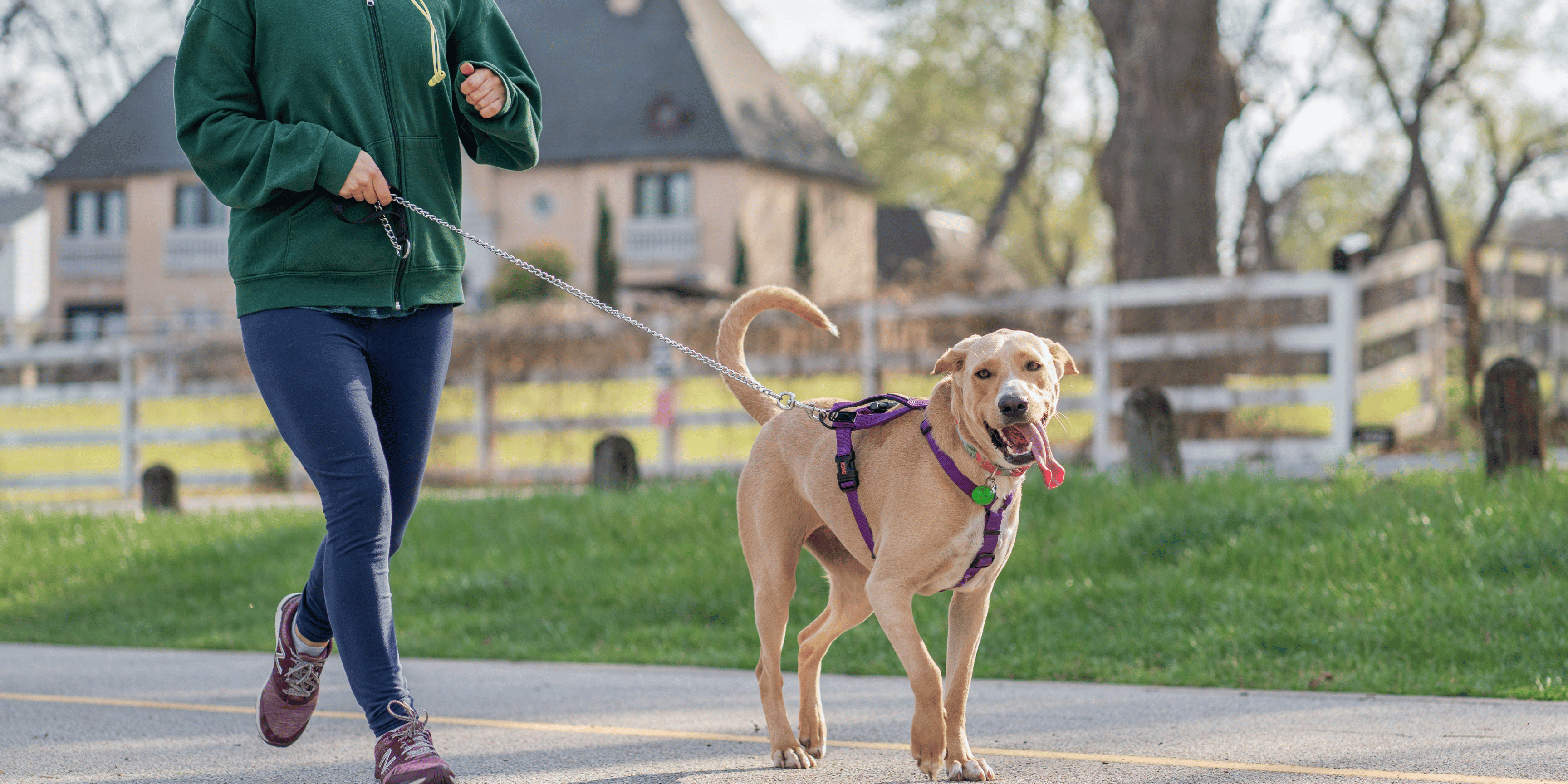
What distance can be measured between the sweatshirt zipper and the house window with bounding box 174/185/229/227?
42251 millimetres

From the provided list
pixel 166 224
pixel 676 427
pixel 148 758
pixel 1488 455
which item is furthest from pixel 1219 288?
pixel 166 224

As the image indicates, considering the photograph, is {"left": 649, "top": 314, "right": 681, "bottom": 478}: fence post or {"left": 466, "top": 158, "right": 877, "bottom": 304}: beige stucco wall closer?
{"left": 649, "top": 314, "right": 681, "bottom": 478}: fence post

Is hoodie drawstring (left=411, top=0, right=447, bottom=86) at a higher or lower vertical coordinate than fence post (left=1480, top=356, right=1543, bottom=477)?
higher

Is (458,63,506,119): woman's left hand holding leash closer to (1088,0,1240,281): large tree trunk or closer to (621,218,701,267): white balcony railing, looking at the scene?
(1088,0,1240,281): large tree trunk

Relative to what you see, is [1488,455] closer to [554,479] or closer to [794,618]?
[794,618]

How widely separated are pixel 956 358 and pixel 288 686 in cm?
224

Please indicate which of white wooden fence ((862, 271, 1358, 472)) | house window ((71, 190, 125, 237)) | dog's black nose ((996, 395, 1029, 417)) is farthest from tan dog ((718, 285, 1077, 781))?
house window ((71, 190, 125, 237))

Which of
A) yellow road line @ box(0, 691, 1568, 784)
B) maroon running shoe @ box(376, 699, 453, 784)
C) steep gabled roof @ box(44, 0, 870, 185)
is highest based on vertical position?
steep gabled roof @ box(44, 0, 870, 185)

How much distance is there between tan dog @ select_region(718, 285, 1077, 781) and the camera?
4008 mm

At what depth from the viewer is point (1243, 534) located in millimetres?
7945

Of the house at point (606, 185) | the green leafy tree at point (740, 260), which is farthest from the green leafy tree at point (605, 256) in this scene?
the green leafy tree at point (740, 260)

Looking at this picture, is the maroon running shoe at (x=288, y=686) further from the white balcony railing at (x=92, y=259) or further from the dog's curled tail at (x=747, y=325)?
the white balcony railing at (x=92, y=259)

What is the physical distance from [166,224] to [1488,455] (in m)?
41.8

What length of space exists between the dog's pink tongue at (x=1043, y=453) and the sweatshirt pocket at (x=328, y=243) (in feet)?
6.05
